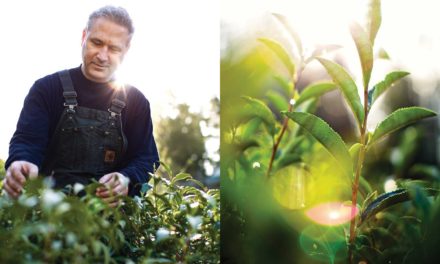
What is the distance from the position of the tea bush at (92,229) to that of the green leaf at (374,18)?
1.33 feet

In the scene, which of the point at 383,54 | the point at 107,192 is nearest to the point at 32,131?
the point at 107,192

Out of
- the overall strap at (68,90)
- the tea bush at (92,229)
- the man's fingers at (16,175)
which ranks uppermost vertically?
the overall strap at (68,90)

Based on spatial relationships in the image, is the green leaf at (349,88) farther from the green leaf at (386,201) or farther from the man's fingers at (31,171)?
the man's fingers at (31,171)

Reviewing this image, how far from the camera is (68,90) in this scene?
1.36 meters

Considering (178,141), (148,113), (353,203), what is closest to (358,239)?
(353,203)

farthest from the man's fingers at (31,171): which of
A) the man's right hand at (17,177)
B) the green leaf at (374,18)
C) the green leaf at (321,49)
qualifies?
the green leaf at (374,18)

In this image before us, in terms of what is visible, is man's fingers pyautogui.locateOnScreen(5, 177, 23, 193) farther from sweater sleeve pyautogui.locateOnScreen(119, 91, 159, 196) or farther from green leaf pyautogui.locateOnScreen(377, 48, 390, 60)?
green leaf pyautogui.locateOnScreen(377, 48, 390, 60)

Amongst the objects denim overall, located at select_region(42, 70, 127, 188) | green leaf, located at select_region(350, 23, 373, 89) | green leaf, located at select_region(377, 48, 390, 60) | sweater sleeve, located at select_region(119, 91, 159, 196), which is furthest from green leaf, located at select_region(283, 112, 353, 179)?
denim overall, located at select_region(42, 70, 127, 188)

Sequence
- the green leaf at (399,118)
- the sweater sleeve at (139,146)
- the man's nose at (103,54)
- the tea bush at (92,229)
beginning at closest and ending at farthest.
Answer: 1. the tea bush at (92,229)
2. the green leaf at (399,118)
3. the sweater sleeve at (139,146)
4. the man's nose at (103,54)

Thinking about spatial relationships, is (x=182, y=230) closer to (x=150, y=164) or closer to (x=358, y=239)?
(x=358, y=239)

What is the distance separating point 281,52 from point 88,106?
1.84 ft

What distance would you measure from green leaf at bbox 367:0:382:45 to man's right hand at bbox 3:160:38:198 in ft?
2.07

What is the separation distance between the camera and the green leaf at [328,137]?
83 centimetres

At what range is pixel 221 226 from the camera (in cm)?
94
